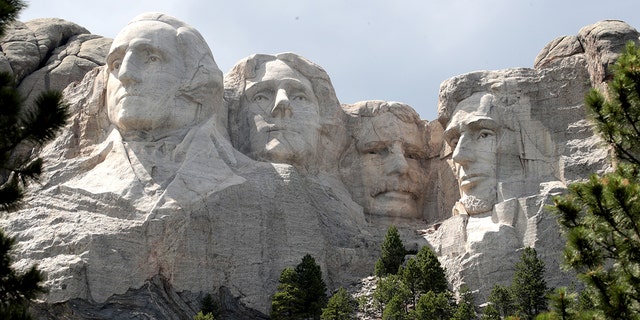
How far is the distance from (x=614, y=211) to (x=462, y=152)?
13.7 m

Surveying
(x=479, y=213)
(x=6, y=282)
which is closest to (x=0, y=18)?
(x=6, y=282)

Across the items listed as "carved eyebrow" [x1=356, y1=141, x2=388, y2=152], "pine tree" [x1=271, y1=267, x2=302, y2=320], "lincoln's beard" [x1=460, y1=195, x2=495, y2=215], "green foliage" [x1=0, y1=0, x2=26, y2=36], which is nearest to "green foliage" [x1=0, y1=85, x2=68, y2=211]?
"green foliage" [x1=0, y1=0, x2=26, y2=36]

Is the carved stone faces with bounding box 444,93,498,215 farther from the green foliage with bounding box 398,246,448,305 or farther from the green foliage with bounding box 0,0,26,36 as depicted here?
the green foliage with bounding box 0,0,26,36

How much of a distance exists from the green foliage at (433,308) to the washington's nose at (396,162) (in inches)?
295

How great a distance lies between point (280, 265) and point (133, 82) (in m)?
5.23

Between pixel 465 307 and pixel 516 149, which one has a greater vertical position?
pixel 516 149

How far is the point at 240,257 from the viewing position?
32.2m

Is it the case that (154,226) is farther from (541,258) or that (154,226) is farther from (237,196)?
(541,258)

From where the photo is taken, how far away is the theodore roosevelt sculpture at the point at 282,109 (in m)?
35.8

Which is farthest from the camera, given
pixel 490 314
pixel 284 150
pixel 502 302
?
pixel 284 150

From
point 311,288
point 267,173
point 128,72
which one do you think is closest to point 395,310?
point 311,288

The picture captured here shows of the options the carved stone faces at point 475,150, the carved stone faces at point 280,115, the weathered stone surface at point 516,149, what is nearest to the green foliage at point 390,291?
the weathered stone surface at point 516,149

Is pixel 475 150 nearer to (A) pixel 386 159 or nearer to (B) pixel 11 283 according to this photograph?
(A) pixel 386 159

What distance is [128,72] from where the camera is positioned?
33.8m
